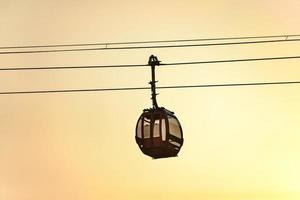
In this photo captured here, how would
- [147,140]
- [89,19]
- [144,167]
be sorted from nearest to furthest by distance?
[147,140], [144,167], [89,19]

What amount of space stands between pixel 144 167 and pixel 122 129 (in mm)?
354

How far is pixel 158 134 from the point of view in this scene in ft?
11.9

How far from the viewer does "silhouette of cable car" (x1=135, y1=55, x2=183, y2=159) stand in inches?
143

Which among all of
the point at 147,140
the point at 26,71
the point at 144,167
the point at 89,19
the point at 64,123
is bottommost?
the point at 147,140

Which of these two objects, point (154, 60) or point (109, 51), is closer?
point (154, 60)

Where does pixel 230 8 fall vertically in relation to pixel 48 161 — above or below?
above

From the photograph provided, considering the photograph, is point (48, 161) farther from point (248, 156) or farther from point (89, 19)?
point (248, 156)

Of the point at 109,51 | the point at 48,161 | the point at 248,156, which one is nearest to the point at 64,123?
the point at 48,161

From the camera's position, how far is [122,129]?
507cm

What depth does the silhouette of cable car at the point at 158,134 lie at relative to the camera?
3627mm

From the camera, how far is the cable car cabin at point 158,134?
363 centimetres

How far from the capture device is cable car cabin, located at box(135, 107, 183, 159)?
363 cm

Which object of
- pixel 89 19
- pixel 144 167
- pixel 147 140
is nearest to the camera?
pixel 147 140

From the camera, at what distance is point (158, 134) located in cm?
363
